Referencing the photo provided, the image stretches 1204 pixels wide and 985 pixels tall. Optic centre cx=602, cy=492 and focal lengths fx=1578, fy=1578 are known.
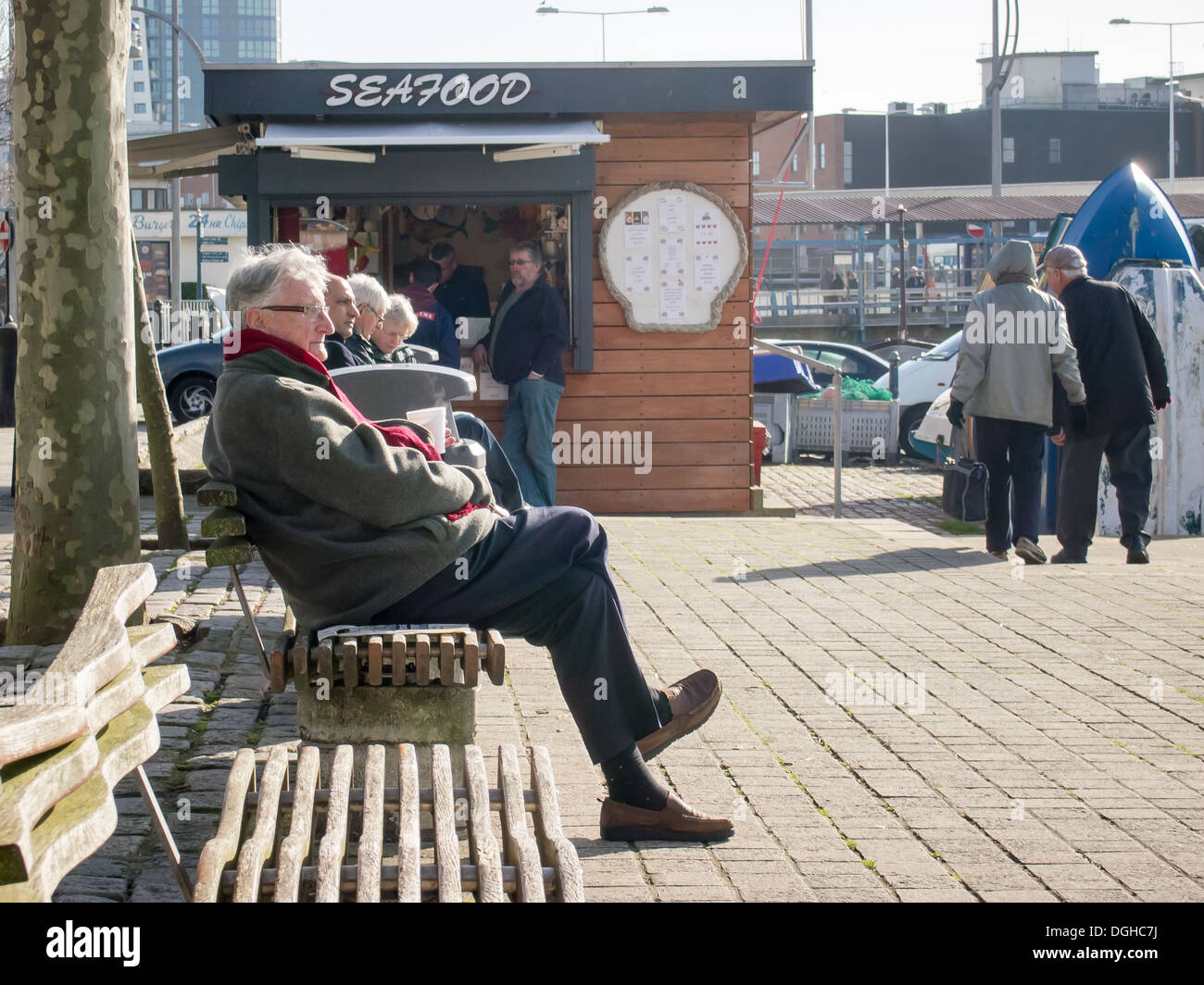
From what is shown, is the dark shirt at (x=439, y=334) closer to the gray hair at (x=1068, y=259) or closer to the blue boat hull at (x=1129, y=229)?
the gray hair at (x=1068, y=259)

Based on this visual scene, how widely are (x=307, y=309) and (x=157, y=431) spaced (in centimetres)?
428

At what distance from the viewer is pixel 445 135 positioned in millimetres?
10953

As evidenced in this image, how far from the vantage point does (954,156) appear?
86875 millimetres

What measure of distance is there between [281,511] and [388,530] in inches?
11.5

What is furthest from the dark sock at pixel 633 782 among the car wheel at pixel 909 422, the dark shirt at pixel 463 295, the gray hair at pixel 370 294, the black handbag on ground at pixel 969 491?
the car wheel at pixel 909 422

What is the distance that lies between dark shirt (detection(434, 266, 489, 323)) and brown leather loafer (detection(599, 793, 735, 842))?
866 centimetres

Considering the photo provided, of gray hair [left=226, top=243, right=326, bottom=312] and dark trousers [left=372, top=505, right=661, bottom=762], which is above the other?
gray hair [left=226, top=243, right=326, bottom=312]

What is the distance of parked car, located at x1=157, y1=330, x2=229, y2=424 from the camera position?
2078cm

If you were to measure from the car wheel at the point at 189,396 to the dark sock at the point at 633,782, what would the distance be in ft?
57.4

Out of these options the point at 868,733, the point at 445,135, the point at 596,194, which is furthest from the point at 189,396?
the point at 868,733

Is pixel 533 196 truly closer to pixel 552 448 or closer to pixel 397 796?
pixel 552 448

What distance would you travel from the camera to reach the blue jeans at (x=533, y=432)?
37.1ft

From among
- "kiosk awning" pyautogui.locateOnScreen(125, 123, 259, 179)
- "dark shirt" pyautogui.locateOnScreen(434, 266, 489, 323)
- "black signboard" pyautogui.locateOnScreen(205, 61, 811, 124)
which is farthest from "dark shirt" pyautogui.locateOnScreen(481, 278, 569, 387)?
"kiosk awning" pyautogui.locateOnScreen(125, 123, 259, 179)

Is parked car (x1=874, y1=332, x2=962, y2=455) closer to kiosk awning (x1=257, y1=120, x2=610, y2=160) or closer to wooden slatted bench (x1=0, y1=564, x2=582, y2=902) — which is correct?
kiosk awning (x1=257, y1=120, x2=610, y2=160)
